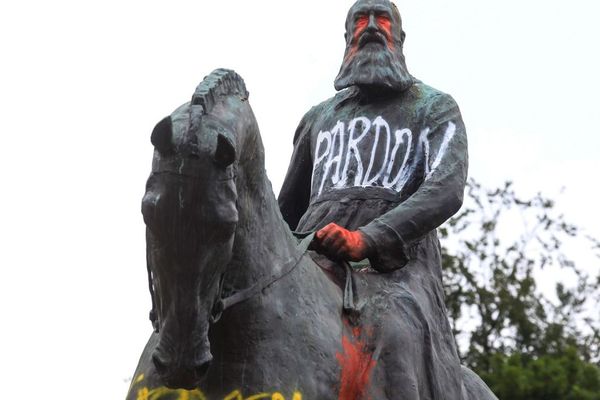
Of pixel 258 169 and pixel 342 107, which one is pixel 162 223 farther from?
pixel 342 107

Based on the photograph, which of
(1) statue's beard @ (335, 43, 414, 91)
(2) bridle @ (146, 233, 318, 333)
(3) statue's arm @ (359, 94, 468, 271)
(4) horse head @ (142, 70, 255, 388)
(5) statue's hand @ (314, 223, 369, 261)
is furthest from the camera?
(1) statue's beard @ (335, 43, 414, 91)

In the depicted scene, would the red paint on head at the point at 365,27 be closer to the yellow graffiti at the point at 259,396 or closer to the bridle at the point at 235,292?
the bridle at the point at 235,292

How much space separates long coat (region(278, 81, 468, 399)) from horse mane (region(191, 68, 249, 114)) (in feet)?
3.95

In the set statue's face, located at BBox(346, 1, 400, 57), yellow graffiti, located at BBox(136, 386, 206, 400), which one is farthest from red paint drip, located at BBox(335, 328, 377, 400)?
statue's face, located at BBox(346, 1, 400, 57)

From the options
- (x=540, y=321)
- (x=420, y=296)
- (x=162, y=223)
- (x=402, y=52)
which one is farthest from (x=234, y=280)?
(x=540, y=321)

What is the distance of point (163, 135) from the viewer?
551 centimetres

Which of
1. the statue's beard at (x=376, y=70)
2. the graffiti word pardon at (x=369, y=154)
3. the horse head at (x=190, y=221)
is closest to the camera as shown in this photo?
the horse head at (x=190, y=221)

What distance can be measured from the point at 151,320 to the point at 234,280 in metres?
0.38

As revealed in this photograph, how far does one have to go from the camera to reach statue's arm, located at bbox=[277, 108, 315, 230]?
26.8ft

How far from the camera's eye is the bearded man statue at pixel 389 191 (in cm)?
677

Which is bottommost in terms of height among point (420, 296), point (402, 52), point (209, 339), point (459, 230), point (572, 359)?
point (209, 339)

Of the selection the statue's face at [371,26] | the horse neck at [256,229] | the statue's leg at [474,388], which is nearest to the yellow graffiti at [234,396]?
the horse neck at [256,229]

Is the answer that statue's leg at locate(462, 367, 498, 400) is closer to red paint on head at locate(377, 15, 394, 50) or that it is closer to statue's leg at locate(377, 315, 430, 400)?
statue's leg at locate(377, 315, 430, 400)

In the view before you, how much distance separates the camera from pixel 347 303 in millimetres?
6590
